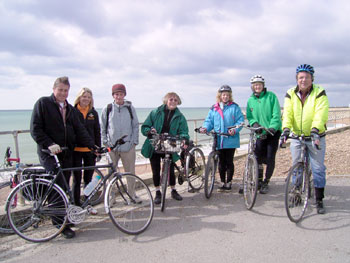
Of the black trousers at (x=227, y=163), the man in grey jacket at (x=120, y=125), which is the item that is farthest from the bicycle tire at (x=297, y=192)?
the man in grey jacket at (x=120, y=125)

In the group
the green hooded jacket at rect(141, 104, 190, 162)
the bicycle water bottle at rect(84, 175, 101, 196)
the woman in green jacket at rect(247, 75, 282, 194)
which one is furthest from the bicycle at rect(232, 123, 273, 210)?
the bicycle water bottle at rect(84, 175, 101, 196)

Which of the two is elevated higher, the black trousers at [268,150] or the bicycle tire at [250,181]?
the black trousers at [268,150]

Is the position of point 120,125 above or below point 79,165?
above

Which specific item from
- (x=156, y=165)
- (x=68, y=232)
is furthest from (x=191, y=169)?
(x=68, y=232)

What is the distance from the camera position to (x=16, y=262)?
2.88m

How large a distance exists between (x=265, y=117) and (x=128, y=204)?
9.11ft

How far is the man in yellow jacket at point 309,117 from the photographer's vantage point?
12.9 feet

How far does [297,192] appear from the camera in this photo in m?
3.83

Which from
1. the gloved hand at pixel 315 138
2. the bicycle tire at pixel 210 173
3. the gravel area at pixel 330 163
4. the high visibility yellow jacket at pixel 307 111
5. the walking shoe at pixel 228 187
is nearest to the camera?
the gloved hand at pixel 315 138

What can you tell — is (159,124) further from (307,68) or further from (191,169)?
(307,68)

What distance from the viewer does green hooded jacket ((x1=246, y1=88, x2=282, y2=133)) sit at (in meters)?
4.76

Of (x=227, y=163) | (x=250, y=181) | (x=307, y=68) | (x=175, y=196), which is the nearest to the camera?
(x=307, y=68)

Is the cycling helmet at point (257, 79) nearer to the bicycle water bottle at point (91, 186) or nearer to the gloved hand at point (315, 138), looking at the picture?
the gloved hand at point (315, 138)

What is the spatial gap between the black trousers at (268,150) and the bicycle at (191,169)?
1140mm
